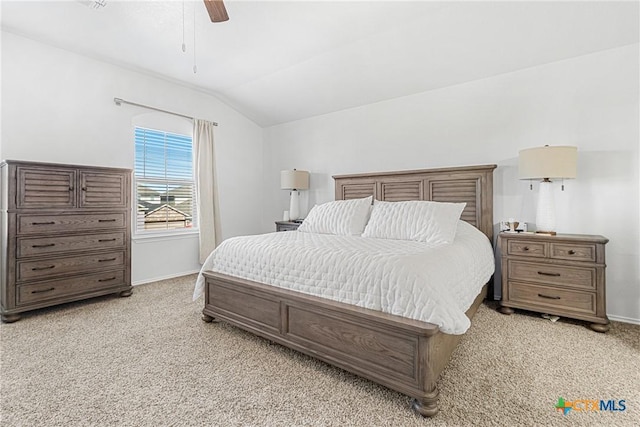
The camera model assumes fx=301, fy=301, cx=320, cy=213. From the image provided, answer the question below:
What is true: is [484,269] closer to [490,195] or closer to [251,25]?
[490,195]

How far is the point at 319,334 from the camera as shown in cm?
188

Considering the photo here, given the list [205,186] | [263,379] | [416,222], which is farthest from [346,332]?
[205,186]

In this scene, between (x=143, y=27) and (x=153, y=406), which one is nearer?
(x=153, y=406)

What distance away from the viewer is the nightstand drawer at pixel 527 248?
2.63 meters

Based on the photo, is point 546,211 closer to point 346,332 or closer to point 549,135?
point 549,135

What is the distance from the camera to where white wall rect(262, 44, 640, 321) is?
2637 mm

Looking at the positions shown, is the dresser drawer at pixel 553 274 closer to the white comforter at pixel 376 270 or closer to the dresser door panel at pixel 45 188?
the white comforter at pixel 376 270

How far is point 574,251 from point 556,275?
24 cm

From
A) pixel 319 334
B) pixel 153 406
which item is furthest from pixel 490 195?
pixel 153 406

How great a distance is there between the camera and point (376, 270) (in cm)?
171

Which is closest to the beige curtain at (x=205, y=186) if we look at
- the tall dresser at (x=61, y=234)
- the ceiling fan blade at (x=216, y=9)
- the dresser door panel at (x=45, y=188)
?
the tall dresser at (x=61, y=234)

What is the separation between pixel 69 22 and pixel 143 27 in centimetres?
66

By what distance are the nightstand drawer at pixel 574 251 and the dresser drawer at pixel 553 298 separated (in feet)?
0.91

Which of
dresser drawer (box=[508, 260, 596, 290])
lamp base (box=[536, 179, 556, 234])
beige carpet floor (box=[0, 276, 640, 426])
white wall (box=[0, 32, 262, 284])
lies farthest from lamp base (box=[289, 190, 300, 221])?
lamp base (box=[536, 179, 556, 234])
